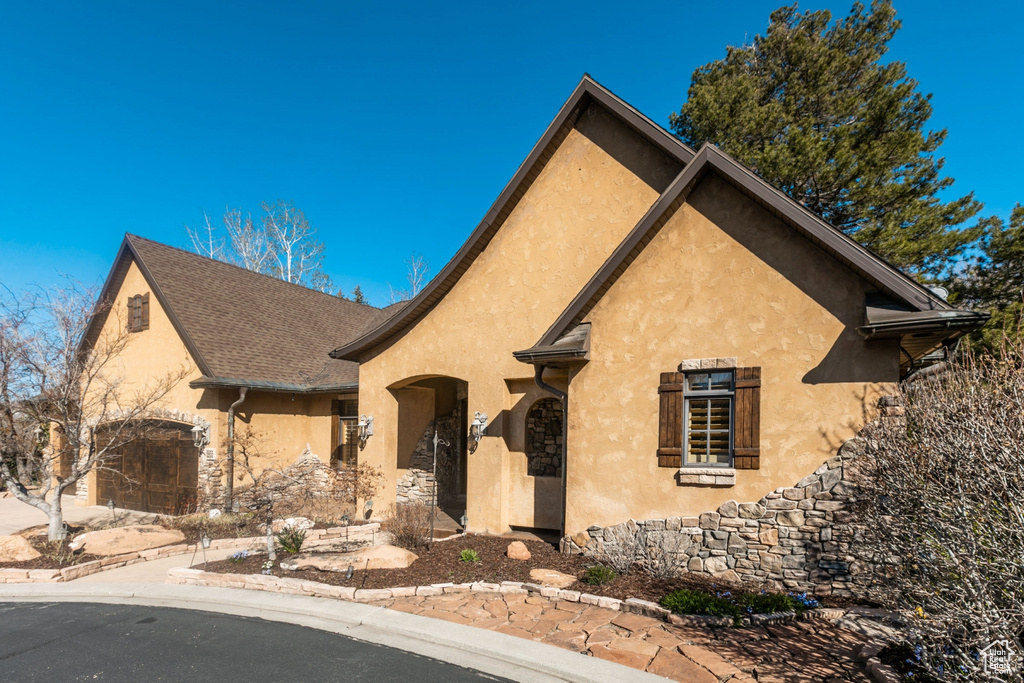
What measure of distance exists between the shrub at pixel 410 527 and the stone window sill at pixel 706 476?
5109 millimetres

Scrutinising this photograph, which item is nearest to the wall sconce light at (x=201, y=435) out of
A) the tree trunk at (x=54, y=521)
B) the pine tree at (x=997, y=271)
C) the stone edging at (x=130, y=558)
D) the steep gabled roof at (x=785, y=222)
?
the tree trunk at (x=54, y=521)

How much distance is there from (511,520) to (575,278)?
17.3 ft

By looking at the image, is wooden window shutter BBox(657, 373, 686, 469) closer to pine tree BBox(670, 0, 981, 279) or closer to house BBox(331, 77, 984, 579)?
house BBox(331, 77, 984, 579)

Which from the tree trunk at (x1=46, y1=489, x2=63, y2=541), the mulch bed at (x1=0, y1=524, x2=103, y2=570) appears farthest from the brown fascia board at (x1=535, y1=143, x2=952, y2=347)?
the tree trunk at (x1=46, y1=489, x2=63, y2=541)

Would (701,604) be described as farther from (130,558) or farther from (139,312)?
(139,312)

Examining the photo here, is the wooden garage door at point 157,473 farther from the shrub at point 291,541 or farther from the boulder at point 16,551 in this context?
the shrub at point 291,541

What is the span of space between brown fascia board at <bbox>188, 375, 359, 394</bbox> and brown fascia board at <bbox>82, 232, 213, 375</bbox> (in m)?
0.38

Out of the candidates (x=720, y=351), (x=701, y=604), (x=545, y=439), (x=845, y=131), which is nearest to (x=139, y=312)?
(x=545, y=439)

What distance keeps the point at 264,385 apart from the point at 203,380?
152cm

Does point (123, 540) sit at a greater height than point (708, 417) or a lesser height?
lesser

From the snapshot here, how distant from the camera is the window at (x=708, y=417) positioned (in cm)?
846

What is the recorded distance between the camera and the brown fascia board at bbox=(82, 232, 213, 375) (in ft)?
49.7

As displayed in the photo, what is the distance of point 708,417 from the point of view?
8.56 meters

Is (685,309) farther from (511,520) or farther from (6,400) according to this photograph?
Result: (6,400)
